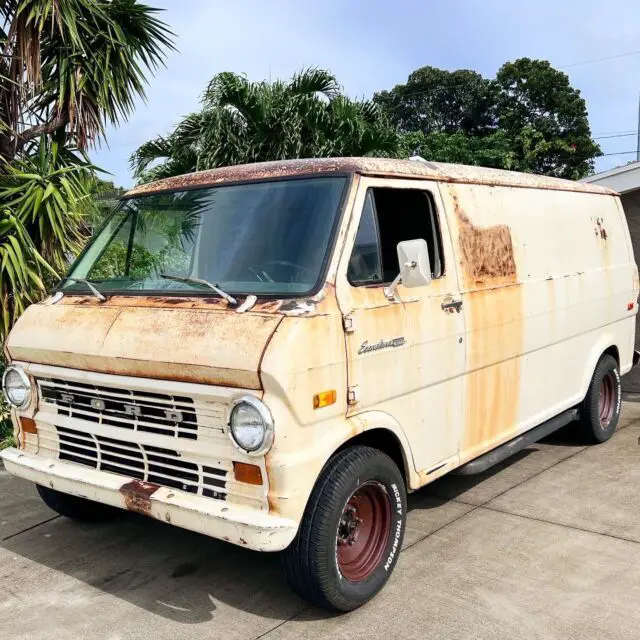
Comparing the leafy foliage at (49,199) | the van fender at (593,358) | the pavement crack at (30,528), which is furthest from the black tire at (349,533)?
the leafy foliage at (49,199)

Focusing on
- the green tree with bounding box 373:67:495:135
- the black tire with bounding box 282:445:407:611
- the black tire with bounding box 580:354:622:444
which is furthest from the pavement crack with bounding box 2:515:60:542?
the green tree with bounding box 373:67:495:135

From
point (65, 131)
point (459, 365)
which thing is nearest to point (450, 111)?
point (65, 131)

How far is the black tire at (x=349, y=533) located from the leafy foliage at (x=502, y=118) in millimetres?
23416

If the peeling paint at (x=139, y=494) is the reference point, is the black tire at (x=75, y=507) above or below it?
below

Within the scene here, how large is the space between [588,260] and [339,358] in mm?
3418

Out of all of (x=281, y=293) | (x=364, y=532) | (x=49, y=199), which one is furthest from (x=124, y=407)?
(x=49, y=199)

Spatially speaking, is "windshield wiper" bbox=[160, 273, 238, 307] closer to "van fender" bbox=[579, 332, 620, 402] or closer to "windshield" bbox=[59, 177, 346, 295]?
"windshield" bbox=[59, 177, 346, 295]

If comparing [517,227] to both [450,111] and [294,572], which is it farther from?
[450,111]

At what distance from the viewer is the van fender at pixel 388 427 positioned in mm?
3525

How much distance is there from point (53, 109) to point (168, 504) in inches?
220

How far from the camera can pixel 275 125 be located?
32.1 feet

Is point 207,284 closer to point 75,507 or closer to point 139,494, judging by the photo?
point 139,494

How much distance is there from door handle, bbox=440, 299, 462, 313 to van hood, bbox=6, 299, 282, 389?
128 cm

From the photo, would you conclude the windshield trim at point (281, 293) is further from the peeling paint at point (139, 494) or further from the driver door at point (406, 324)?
the peeling paint at point (139, 494)
